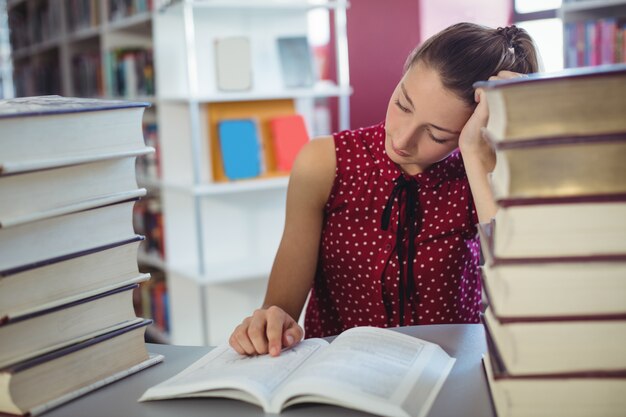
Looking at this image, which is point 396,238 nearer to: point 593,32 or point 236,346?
point 236,346

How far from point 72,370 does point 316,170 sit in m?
0.68

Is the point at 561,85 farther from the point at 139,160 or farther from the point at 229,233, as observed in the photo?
the point at 139,160

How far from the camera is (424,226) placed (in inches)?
56.3

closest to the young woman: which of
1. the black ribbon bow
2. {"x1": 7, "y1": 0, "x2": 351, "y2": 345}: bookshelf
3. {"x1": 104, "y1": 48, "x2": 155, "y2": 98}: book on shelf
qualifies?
the black ribbon bow

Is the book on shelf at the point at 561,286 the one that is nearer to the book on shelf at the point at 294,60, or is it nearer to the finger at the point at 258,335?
the finger at the point at 258,335

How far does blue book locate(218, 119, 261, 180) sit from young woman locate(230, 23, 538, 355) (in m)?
1.40

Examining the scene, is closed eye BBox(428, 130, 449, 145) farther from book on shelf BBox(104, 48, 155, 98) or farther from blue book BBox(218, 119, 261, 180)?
book on shelf BBox(104, 48, 155, 98)

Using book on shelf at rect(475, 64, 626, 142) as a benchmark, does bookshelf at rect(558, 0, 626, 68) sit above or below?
above

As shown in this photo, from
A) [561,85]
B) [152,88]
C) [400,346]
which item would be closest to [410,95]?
[400,346]

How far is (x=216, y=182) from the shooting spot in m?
2.88

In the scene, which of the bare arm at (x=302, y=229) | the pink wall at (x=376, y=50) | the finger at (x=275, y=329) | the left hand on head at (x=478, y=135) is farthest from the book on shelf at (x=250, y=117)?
the finger at (x=275, y=329)

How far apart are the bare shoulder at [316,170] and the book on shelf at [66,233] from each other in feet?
1.67

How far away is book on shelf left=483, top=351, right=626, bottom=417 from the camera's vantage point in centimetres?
71

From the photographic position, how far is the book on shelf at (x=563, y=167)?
681mm
